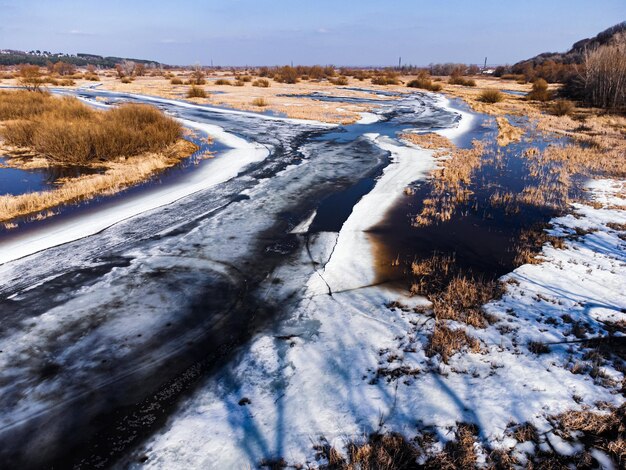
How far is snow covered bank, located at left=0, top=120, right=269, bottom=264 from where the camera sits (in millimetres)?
9311

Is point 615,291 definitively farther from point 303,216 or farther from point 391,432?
point 303,216

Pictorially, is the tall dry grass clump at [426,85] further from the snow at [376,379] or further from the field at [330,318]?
the snow at [376,379]

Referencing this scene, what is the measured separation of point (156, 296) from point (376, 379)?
14.8 feet

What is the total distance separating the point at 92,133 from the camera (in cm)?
1755

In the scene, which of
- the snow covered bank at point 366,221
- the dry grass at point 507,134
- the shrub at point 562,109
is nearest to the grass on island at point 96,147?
the snow covered bank at point 366,221

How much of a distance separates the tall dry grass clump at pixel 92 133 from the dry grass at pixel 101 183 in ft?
2.50

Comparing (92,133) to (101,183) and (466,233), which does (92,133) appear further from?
(466,233)

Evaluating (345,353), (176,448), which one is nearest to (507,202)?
(345,353)

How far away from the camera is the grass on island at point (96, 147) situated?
520 inches

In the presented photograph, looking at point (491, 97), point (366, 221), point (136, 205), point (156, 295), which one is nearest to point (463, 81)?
point (491, 97)

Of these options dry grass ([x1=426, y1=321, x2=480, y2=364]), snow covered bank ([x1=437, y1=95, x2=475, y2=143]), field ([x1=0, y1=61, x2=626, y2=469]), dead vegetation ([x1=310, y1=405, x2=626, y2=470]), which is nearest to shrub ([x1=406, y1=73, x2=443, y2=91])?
snow covered bank ([x1=437, y1=95, x2=475, y2=143])

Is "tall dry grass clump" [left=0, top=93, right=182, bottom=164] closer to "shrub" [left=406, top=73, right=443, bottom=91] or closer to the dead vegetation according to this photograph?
the dead vegetation

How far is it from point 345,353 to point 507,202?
9.69m

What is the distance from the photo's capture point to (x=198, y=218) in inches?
439
